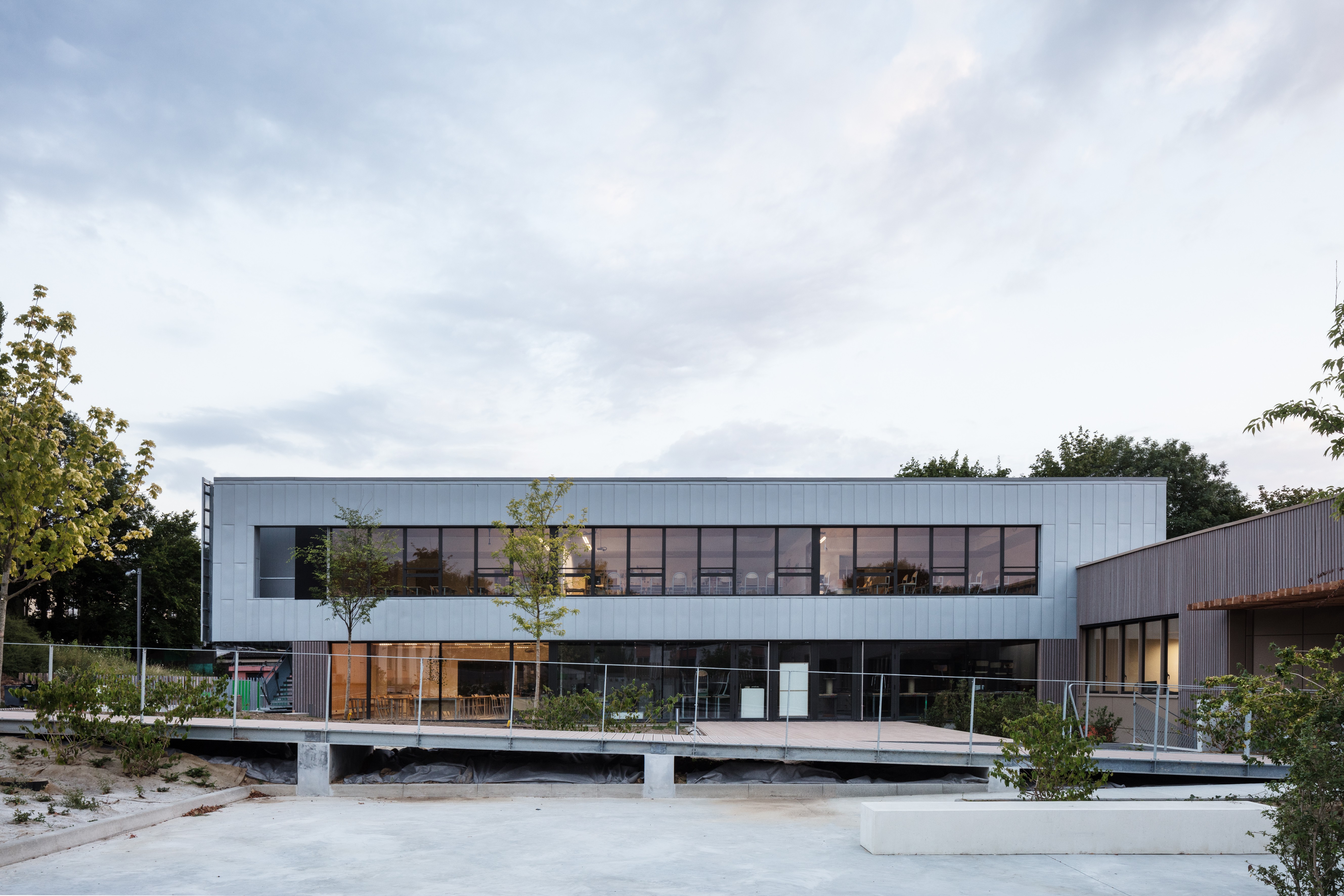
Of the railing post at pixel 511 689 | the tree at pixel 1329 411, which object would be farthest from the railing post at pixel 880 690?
the tree at pixel 1329 411

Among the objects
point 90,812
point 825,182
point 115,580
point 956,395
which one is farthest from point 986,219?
point 115,580

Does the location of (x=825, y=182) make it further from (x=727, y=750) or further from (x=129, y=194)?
(x=129, y=194)

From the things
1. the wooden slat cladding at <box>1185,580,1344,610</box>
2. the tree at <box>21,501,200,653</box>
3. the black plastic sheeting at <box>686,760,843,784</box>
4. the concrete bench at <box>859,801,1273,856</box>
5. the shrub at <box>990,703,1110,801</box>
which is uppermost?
the wooden slat cladding at <box>1185,580,1344,610</box>

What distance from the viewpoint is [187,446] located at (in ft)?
144

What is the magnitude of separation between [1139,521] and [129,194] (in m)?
22.4

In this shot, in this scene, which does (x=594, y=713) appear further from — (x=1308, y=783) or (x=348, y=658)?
(x=1308, y=783)

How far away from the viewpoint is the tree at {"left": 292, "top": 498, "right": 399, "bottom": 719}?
2052 centimetres

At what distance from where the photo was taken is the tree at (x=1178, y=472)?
42344mm

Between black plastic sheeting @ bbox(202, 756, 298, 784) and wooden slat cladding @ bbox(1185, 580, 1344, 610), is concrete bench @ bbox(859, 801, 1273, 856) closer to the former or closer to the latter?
wooden slat cladding @ bbox(1185, 580, 1344, 610)

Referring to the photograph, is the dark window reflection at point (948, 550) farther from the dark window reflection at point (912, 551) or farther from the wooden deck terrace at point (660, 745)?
the wooden deck terrace at point (660, 745)

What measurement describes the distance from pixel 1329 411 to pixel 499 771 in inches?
466

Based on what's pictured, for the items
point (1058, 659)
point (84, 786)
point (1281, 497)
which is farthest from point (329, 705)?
point (1281, 497)

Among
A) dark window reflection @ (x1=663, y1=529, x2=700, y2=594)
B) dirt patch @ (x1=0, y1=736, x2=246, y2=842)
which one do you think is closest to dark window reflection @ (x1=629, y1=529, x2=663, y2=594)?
dark window reflection @ (x1=663, y1=529, x2=700, y2=594)

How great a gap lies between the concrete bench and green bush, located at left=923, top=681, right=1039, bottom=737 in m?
7.05
